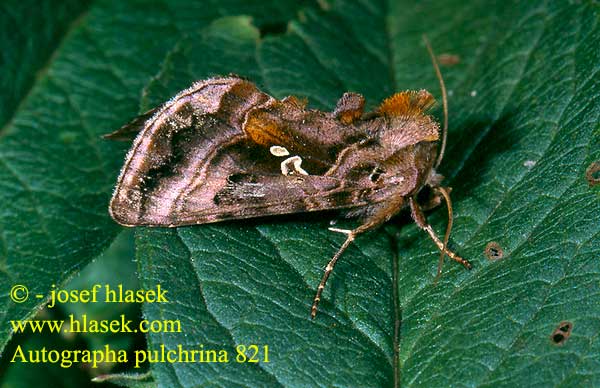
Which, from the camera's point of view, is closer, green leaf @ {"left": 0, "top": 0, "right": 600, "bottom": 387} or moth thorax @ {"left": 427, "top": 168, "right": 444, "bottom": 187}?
green leaf @ {"left": 0, "top": 0, "right": 600, "bottom": 387}

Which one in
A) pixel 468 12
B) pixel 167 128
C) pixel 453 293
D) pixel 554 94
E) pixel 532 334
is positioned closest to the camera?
pixel 532 334

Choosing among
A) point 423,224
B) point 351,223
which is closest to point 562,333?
point 423,224

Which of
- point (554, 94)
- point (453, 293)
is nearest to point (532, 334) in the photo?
point (453, 293)

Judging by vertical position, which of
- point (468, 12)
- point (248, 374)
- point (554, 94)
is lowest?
point (248, 374)

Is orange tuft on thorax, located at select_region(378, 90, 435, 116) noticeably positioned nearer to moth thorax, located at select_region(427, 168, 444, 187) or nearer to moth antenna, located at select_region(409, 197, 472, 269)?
moth thorax, located at select_region(427, 168, 444, 187)

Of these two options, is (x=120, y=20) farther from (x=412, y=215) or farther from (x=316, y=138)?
(x=412, y=215)

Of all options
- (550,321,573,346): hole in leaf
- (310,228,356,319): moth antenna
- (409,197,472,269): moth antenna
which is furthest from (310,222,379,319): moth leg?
(550,321,573,346): hole in leaf
